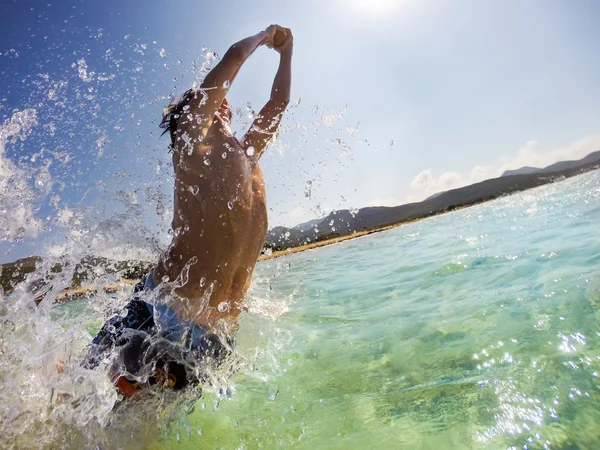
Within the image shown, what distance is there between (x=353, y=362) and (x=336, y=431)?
115 cm

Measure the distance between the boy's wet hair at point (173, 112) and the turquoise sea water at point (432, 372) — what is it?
2.09m

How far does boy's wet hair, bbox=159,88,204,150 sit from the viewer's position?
2686 mm

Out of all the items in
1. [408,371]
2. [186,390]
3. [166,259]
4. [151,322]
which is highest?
[166,259]

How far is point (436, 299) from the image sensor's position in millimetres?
4969

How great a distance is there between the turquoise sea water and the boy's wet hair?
2.09 meters

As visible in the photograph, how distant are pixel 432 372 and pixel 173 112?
2.70 meters

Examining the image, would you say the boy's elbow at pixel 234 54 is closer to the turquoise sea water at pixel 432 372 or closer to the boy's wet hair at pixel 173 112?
the boy's wet hair at pixel 173 112

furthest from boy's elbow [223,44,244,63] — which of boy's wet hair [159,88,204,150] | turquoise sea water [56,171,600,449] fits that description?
turquoise sea water [56,171,600,449]

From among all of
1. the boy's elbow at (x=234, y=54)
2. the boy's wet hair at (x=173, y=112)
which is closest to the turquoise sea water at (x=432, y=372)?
the boy's wet hair at (x=173, y=112)

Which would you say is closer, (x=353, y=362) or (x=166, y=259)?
(x=166, y=259)

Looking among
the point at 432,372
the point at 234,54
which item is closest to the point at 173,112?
the point at 234,54

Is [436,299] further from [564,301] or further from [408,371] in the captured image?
[408,371]

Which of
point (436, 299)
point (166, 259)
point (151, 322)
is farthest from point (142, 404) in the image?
point (436, 299)

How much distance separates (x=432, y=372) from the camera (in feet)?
9.59
